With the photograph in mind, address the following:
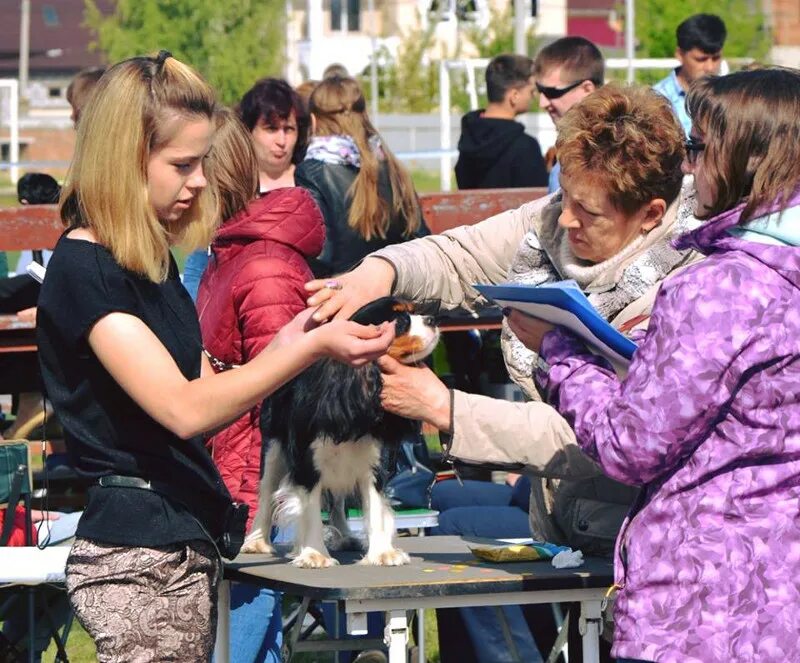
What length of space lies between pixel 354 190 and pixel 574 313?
4157mm

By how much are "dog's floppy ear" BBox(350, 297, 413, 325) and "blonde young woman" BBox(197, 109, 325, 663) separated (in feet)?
2.20

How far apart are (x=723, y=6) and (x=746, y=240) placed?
39.6 meters

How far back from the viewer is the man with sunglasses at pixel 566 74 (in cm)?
744

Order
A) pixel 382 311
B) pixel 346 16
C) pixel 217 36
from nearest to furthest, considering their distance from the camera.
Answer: pixel 382 311 < pixel 217 36 < pixel 346 16

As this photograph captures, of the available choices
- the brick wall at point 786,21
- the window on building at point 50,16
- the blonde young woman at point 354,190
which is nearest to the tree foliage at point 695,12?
the brick wall at point 786,21

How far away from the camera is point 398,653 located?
3484mm

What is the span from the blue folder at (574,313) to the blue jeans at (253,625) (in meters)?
1.58

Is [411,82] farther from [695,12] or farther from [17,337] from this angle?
[17,337]

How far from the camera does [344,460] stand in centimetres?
418

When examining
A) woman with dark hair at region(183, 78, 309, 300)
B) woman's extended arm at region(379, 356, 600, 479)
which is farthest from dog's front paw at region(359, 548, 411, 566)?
woman with dark hair at region(183, 78, 309, 300)

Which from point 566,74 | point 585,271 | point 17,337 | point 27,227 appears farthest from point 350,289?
point 27,227

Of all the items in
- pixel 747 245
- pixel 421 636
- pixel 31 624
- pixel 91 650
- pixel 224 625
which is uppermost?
pixel 747 245

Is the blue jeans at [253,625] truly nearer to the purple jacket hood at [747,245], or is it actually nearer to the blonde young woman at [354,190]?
the purple jacket hood at [747,245]

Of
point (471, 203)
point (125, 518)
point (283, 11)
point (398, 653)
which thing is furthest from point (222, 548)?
point (283, 11)
